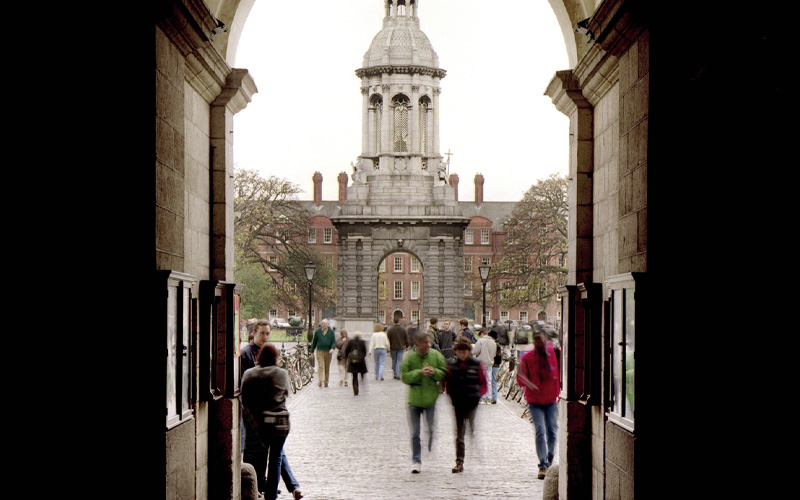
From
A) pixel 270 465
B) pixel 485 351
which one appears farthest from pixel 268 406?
pixel 485 351

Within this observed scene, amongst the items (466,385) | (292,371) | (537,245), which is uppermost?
(537,245)

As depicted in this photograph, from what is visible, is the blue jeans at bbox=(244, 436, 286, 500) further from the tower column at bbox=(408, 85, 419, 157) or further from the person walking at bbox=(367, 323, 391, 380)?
the tower column at bbox=(408, 85, 419, 157)

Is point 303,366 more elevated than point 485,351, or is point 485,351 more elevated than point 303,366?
point 485,351

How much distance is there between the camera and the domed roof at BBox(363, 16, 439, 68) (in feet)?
228

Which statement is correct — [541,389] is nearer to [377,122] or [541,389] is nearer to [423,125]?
[423,125]

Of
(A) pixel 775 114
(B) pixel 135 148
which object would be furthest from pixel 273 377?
(A) pixel 775 114

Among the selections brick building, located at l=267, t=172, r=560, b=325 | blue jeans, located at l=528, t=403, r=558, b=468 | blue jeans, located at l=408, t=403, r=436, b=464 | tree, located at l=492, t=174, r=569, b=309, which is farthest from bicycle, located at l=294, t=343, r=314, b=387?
brick building, located at l=267, t=172, r=560, b=325

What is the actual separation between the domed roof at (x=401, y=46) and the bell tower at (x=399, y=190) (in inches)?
2.4

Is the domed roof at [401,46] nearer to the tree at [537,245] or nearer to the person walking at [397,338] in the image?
the tree at [537,245]

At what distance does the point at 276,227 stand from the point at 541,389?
4942 cm

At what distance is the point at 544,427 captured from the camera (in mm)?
13844

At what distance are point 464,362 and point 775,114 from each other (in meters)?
7.36

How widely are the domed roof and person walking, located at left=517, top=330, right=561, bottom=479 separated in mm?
56798

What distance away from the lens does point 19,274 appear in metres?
7.54
